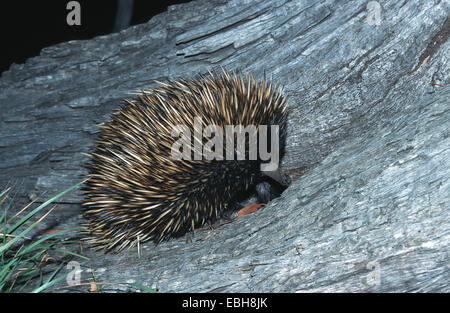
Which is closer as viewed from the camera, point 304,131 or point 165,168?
point 165,168

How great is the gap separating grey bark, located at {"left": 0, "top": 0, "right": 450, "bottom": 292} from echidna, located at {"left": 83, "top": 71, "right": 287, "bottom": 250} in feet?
0.50

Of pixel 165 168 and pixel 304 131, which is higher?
pixel 304 131

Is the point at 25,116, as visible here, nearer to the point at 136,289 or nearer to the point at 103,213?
the point at 103,213

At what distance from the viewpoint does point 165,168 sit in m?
2.56

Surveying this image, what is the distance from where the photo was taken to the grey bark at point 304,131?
6.25 ft

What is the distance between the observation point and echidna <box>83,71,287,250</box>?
2555mm

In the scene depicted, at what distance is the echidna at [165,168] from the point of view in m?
2.55

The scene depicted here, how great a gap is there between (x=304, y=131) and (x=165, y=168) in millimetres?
938

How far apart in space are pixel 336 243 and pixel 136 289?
0.94m

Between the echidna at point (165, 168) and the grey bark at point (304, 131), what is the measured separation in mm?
153

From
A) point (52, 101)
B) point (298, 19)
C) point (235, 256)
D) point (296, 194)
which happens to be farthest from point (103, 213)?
point (298, 19)

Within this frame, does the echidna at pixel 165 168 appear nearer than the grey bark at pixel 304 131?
No

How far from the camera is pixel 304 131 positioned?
2.94 m

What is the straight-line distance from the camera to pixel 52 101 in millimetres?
3555
